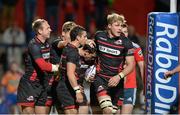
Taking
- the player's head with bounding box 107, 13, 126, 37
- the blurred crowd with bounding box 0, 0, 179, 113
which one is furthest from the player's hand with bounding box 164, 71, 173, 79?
the blurred crowd with bounding box 0, 0, 179, 113

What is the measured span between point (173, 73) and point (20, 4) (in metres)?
11.3

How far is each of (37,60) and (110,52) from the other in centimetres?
122

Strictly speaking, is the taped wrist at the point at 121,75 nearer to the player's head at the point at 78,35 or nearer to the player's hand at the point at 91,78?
the player's hand at the point at 91,78

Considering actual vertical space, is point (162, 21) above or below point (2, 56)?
above

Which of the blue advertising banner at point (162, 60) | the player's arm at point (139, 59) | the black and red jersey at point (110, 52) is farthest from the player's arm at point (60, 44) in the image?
the player's arm at point (139, 59)

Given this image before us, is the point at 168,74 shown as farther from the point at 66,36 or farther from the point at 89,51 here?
the point at 66,36

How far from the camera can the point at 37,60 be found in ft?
48.4

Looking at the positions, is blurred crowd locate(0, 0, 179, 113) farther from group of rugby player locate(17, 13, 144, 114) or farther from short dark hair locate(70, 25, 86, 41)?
short dark hair locate(70, 25, 86, 41)

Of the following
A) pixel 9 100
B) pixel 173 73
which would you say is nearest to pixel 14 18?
pixel 9 100

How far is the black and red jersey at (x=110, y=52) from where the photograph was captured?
14773 mm

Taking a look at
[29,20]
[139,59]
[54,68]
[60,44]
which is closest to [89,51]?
[60,44]

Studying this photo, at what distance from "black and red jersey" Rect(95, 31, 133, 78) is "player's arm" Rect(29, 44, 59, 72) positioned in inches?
30.0

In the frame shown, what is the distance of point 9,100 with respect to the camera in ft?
66.8

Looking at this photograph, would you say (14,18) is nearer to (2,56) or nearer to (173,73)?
(2,56)
